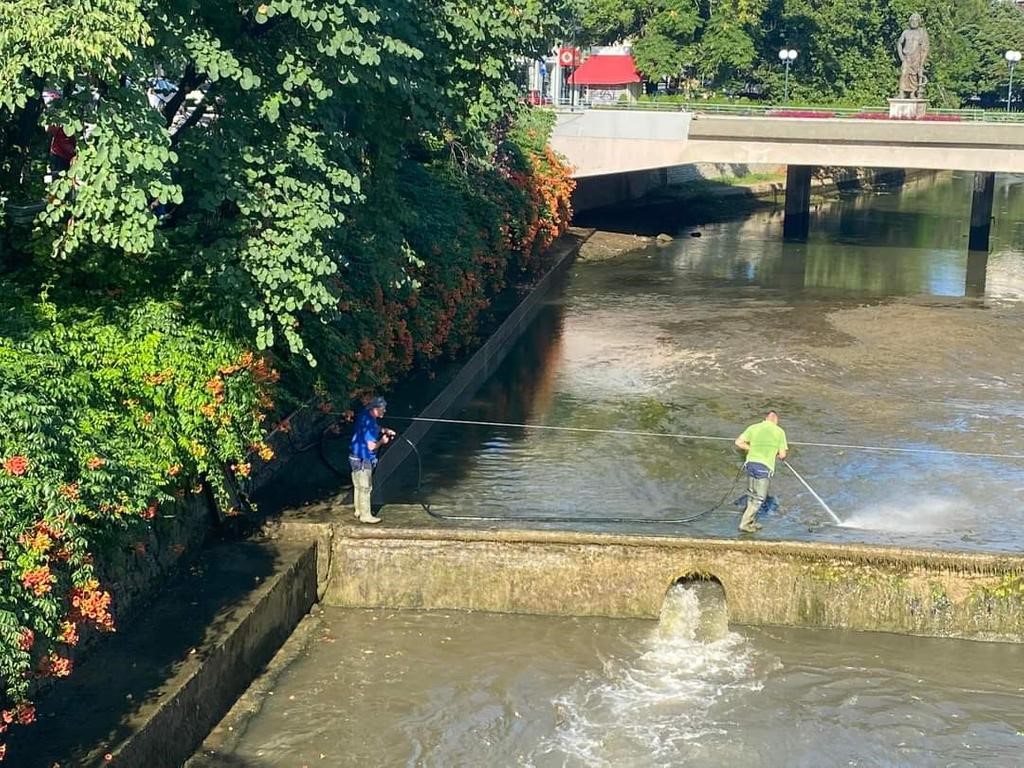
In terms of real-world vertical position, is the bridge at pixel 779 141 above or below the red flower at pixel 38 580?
above

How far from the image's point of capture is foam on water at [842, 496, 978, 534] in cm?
1759

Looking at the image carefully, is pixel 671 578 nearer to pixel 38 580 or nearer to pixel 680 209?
pixel 38 580

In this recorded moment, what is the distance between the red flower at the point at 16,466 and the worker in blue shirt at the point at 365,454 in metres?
A: 5.29

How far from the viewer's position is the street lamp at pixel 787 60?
62.3 metres

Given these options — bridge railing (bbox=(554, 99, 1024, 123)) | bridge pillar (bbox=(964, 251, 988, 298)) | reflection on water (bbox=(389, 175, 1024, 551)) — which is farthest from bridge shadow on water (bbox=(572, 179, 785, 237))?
bridge pillar (bbox=(964, 251, 988, 298))

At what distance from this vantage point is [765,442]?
52.4ft

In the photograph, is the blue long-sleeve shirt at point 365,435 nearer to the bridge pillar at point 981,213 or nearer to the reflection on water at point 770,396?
the reflection on water at point 770,396

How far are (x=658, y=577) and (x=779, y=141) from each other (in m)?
29.3

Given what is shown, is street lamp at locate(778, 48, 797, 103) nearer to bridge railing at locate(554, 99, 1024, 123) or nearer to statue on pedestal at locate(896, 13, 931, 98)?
statue on pedestal at locate(896, 13, 931, 98)

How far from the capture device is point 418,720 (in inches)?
515

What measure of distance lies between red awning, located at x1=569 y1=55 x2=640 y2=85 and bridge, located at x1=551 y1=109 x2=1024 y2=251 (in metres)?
37.6

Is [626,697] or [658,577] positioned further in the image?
[658,577]

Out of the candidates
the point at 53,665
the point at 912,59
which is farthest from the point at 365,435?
the point at 912,59

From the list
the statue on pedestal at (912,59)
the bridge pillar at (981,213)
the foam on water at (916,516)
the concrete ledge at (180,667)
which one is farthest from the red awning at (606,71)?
the concrete ledge at (180,667)
